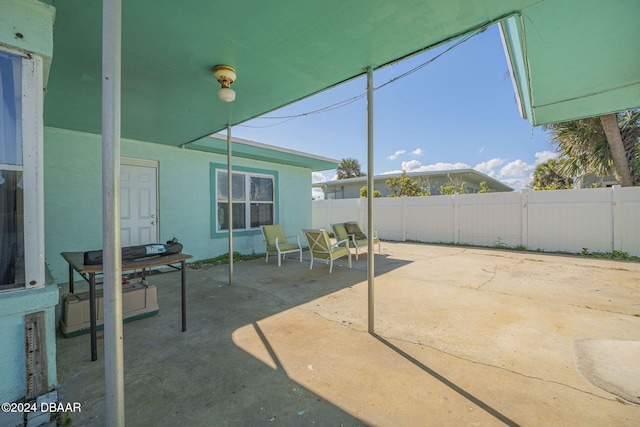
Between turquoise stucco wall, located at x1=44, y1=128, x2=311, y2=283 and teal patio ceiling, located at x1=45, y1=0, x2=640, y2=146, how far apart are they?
152 centimetres

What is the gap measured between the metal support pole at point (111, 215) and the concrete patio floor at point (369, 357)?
0.59m

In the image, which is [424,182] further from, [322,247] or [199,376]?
[199,376]

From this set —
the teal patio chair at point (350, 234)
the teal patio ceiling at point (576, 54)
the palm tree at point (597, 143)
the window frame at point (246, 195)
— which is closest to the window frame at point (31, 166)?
the teal patio ceiling at point (576, 54)

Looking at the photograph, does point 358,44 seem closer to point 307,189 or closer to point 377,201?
point 307,189

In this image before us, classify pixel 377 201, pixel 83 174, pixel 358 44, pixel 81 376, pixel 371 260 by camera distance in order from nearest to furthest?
pixel 81 376, pixel 358 44, pixel 371 260, pixel 83 174, pixel 377 201

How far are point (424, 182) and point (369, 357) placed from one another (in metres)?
15.0

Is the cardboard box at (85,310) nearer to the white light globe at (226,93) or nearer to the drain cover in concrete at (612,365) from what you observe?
the white light globe at (226,93)

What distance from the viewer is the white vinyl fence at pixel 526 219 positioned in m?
6.52

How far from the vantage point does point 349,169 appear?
95.4ft

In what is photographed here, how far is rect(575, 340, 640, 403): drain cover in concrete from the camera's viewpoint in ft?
6.06

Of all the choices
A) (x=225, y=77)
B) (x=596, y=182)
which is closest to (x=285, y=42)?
(x=225, y=77)

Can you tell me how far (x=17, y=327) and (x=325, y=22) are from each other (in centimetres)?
294

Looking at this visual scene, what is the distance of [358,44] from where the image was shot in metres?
2.42

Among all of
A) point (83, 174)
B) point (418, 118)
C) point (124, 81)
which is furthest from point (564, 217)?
point (83, 174)
